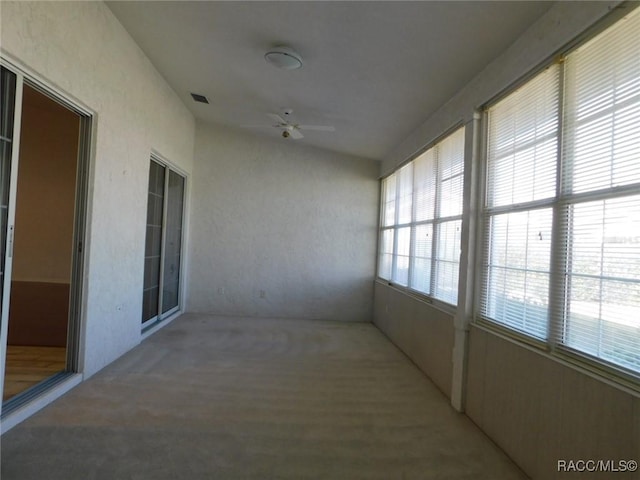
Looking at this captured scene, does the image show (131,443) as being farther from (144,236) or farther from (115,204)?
(144,236)

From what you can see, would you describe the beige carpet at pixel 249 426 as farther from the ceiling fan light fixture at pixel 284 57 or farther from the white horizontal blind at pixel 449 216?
the ceiling fan light fixture at pixel 284 57

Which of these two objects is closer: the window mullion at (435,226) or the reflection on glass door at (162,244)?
the window mullion at (435,226)

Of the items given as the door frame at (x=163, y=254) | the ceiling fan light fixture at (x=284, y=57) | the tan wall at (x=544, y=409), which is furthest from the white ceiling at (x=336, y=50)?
the tan wall at (x=544, y=409)

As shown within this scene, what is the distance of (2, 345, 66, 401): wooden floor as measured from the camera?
2857mm

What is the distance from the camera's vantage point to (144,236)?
172 inches

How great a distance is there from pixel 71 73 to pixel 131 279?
2.14 m

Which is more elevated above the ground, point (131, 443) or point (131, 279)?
point (131, 279)

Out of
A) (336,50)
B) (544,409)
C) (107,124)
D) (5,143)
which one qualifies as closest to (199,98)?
(107,124)

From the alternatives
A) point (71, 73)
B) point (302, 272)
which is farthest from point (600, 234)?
point (302, 272)

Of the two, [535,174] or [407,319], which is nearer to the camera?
[535,174]

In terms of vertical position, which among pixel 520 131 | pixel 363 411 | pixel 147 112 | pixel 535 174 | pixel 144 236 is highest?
pixel 147 112

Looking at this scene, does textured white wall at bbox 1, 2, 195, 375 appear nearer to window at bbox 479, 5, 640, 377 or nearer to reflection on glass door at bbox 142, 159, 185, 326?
reflection on glass door at bbox 142, 159, 185, 326

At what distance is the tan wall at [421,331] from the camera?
3424mm

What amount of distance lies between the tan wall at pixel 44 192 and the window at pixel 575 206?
468 cm
